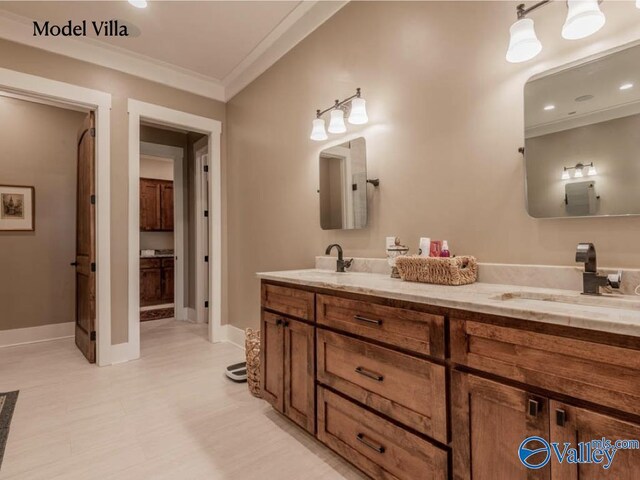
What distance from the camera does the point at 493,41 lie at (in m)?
1.60

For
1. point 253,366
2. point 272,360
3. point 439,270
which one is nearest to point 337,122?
point 439,270

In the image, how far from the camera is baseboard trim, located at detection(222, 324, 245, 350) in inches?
142

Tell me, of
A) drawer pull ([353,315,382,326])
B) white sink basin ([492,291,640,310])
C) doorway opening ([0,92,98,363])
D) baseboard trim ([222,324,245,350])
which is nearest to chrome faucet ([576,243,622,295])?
white sink basin ([492,291,640,310])

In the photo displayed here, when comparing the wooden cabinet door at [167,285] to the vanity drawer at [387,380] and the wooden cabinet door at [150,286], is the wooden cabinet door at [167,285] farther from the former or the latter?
the vanity drawer at [387,380]

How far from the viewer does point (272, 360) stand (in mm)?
2055

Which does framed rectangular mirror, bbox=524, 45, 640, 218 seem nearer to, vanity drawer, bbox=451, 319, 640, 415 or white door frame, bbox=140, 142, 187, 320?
vanity drawer, bbox=451, 319, 640, 415

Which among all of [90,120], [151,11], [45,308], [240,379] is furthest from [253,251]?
[45,308]

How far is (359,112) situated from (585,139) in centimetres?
121

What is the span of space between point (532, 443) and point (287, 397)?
4.23 ft

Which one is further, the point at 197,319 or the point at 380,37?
the point at 197,319

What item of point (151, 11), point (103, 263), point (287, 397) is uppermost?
point (151, 11)

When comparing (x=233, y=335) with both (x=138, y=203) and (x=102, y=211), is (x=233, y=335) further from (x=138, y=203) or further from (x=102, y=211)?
→ (x=102, y=211)

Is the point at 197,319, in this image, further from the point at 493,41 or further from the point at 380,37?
the point at 493,41

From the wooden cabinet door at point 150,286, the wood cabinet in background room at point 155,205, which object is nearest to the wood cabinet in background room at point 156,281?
the wooden cabinet door at point 150,286
